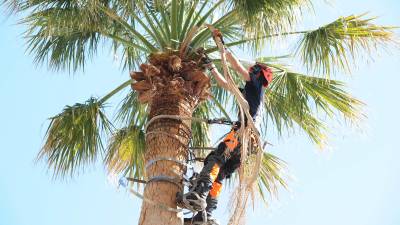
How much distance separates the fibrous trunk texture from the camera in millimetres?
6298

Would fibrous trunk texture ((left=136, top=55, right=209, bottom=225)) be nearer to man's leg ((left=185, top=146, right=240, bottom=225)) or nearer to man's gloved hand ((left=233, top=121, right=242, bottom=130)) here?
man's leg ((left=185, top=146, right=240, bottom=225))

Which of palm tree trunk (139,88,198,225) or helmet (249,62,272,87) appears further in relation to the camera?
helmet (249,62,272,87)

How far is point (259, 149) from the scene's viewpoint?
6.51 metres

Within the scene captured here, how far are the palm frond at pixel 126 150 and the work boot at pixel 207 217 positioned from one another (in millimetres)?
2407

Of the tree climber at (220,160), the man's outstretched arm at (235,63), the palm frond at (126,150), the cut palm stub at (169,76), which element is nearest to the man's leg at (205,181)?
the tree climber at (220,160)

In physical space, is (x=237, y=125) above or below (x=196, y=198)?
above

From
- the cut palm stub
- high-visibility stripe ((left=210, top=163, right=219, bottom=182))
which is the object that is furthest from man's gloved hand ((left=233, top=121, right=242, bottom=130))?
the cut palm stub

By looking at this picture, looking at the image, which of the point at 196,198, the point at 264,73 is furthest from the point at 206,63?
the point at 196,198

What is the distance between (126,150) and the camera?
30.1 ft

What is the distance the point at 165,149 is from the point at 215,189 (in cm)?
72

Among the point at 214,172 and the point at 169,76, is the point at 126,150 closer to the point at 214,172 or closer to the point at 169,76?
the point at 169,76

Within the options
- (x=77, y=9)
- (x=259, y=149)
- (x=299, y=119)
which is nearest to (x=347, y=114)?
(x=299, y=119)

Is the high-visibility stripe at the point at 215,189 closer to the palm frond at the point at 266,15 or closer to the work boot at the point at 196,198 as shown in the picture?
the work boot at the point at 196,198

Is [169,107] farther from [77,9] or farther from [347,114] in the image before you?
[347,114]
